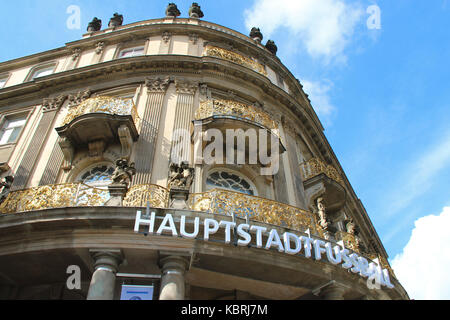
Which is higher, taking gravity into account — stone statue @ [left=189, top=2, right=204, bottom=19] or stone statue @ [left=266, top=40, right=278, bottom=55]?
stone statue @ [left=189, top=2, right=204, bottom=19]

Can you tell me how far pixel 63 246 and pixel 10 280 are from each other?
9.62ft

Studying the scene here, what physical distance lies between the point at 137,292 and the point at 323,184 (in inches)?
368

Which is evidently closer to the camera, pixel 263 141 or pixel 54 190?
pixel 54 190

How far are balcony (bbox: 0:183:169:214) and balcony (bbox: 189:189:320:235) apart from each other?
1.10 metres

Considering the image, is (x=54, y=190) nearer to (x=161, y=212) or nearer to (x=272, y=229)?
(x=161, y=212)

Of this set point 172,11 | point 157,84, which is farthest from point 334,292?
point 172,11

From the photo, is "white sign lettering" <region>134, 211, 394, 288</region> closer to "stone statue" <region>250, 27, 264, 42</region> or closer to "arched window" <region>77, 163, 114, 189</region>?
"arched window" <region>77, 163, 114, 189</region>

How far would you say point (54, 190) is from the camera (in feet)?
35.9

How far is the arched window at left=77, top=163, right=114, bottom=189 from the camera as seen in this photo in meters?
13.4

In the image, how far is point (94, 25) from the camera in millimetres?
23219

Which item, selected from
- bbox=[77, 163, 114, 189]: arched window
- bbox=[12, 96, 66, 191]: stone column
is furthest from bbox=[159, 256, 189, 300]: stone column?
bbox=[12, 96, 66, 191]: stone column

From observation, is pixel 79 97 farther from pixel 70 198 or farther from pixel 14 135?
pixel 70 198

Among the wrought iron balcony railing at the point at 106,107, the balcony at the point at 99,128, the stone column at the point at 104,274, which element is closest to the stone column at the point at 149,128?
the balcony at the point at 99,128
